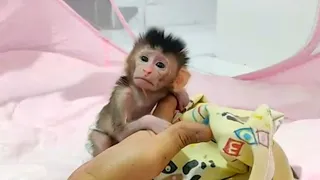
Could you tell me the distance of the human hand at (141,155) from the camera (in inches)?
25.1

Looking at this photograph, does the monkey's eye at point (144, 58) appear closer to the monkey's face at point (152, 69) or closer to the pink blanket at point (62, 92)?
the monkey's face at point (152, 69)

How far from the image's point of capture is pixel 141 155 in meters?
0.65

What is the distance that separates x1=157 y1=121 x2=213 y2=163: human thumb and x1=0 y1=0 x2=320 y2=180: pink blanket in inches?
8.0

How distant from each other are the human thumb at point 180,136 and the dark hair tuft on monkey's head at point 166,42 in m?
0.12

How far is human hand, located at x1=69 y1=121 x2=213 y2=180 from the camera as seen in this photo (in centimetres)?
64

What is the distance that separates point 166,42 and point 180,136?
156 mm

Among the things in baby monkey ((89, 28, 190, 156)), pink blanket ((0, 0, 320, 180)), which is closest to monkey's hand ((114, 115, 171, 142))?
baby monkey ((89, 28, 190, 156))

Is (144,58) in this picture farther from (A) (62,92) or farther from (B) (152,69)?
(A) (62,92)

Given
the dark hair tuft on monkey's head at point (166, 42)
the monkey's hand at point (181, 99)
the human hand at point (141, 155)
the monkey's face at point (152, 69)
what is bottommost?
the monkey's hand at point (181, 99)

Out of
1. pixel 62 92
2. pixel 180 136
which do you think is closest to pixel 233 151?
pixel 180 136

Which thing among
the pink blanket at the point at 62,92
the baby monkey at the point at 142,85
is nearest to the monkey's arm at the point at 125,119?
the baby monkey at the point at 142,85

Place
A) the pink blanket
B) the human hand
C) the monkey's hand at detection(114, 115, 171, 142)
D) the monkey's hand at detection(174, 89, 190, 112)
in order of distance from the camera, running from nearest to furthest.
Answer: the human hand
the monkey's hand at detection(114, 115, 171, 142)
the monkey's hand at detection(174, 89, 190, 112)
the pink blanket

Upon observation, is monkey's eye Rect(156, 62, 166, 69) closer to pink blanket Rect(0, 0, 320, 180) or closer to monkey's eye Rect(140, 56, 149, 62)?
monkey's eye Rect(140, 56, 149, 62)

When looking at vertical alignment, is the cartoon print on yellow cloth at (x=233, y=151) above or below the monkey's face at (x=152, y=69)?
below
